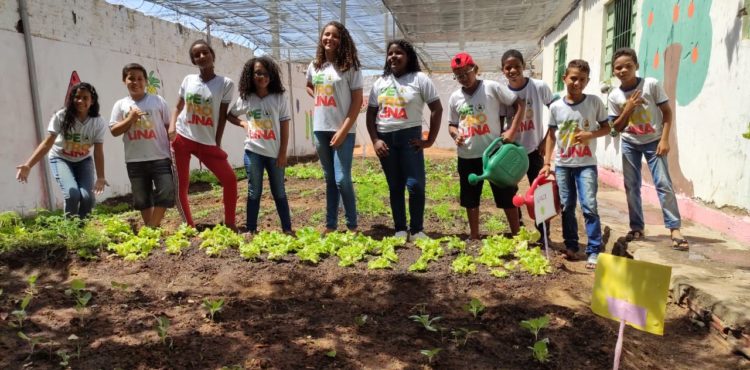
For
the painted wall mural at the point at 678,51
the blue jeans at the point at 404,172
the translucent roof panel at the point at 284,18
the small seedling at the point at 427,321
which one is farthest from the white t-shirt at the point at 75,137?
the translucent roof panel at the point at 284,18

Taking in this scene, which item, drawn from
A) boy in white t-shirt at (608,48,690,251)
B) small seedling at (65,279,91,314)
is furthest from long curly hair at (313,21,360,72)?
small seedling at (65,279,91,314)

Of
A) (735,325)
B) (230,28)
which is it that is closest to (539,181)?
(735,325)

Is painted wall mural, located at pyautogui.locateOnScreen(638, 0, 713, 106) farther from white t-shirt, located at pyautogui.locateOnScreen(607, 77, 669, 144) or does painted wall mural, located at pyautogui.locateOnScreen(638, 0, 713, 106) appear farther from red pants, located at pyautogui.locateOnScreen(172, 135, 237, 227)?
red pants, located at pyautogui.locateOnScreen(172, 135, 237, 227)

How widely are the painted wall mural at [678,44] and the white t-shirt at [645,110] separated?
1374 millimetres

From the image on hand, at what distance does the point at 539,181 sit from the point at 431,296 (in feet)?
4.97

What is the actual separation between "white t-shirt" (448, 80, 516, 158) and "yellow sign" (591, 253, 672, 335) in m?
2.12

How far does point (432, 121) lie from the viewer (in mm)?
4195

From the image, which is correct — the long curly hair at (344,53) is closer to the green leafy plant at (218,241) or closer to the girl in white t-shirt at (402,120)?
the girl in white t-shirt at (402,120)

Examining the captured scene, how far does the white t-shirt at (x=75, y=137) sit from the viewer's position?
14.5 ft

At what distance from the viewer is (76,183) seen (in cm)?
452

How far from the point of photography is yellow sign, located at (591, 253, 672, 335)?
76.8 inches

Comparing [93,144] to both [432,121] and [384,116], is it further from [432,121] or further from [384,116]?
[432,121]

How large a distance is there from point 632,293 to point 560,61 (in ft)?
37.8


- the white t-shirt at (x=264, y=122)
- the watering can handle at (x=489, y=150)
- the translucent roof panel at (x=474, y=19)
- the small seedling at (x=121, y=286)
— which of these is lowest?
the small seedling at (x=121, y=286)
